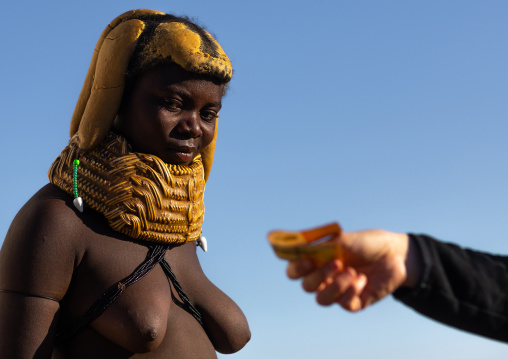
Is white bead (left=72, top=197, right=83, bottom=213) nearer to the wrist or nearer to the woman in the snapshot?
the woman

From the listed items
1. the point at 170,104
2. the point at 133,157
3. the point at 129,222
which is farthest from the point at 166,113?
the point at 129,222

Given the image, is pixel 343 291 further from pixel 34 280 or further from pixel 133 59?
Answer: pixel 133 59

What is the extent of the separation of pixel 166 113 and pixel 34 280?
0.80 m

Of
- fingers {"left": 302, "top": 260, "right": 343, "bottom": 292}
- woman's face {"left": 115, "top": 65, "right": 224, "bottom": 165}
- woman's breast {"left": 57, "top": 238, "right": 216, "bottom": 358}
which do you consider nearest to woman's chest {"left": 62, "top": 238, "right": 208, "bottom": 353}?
woman's breast {"left": 57, "top": 238, "right": 216, "bottom": 358}

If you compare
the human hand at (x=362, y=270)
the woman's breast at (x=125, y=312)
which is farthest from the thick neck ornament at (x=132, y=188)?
the human hand at (x=362, y=270)

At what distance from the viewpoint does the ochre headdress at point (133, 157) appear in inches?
107

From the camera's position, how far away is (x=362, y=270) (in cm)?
149

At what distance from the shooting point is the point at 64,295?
2607mm

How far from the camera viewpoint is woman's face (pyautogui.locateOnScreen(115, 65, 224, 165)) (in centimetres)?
277

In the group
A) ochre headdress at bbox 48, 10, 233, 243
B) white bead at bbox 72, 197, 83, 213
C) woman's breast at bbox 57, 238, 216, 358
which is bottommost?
woman's breast at bbox 57, 238, 216, 358

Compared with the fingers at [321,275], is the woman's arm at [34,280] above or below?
below

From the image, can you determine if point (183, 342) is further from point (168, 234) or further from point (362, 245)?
point (362, 245)

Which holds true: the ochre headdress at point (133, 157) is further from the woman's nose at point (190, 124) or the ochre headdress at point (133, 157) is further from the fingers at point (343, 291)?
the fingers at point (343, 291)

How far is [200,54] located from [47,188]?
2.67 feet
